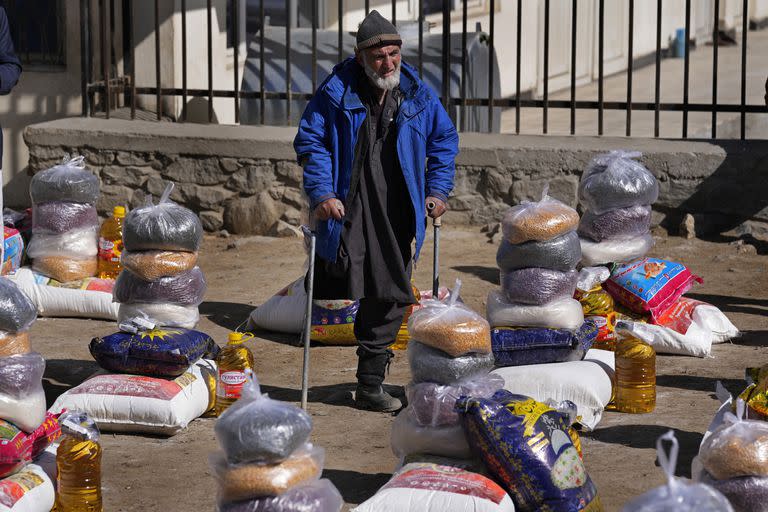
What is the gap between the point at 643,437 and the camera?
5.79m

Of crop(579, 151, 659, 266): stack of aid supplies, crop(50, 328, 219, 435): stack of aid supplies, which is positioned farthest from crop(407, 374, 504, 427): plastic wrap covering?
crop(579, 151, 659, 266): stack of aid supplies

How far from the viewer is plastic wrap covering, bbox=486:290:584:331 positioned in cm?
630

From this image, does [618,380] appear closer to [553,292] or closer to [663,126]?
[553,292]

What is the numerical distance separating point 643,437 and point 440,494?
1489 mm

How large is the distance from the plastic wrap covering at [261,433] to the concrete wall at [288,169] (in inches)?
225

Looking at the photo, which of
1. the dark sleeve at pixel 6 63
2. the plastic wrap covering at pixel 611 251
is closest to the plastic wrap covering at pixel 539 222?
the plastic wrap covering at pixel 611 251

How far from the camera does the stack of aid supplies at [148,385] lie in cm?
592

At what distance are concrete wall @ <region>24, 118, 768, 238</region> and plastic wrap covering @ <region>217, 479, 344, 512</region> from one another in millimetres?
5733

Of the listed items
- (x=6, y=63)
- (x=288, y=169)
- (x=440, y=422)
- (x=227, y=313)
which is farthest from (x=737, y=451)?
(x=288, y=169)

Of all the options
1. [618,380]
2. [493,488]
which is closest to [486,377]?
[493,488]

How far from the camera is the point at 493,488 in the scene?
4.67 metres

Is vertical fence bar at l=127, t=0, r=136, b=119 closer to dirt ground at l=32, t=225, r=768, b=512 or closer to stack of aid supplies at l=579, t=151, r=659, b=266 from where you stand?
dirt ground at l=32, t=225, r=768, b=512

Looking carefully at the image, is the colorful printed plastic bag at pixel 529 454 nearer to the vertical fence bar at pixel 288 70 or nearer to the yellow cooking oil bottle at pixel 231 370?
the yellow cooking oil bottle at pixel 231 370

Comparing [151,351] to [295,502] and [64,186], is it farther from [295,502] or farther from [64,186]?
[64,186]
